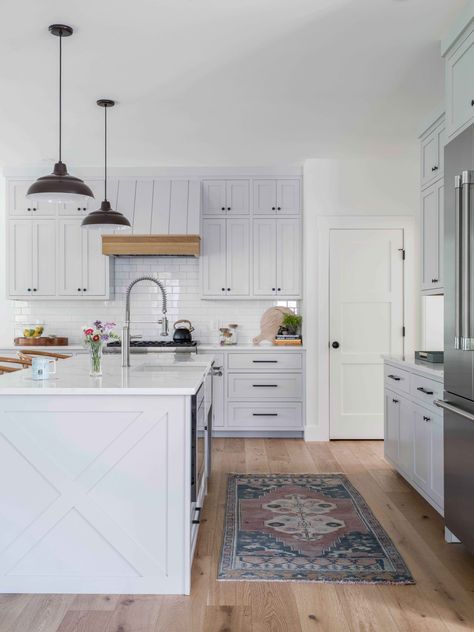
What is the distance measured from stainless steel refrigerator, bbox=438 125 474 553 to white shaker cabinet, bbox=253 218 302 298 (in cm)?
308

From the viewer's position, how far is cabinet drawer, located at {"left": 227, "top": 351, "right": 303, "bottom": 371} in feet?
19.1

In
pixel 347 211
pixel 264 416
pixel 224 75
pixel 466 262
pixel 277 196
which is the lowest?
pixel 264 416

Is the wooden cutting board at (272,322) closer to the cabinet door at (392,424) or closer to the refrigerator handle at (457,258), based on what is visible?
the cabinet door at (392,424)

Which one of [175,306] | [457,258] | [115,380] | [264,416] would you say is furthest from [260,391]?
[457,258]

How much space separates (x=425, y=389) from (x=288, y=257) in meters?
2.75

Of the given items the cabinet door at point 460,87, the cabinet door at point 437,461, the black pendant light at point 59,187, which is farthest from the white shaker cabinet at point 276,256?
the black pendant light at point 59,187

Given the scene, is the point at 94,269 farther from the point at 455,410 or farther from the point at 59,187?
the point at 455,410

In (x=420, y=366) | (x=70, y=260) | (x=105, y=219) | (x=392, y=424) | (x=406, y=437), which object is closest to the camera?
(x=420, y=366)

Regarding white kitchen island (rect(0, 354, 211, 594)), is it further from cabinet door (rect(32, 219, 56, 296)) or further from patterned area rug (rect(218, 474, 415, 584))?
cabinet door (rect(32, 219, 56, 296))

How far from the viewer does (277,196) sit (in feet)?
19.9

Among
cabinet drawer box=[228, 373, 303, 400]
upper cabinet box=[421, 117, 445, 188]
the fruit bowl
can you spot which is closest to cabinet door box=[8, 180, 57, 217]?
the fruit bowl

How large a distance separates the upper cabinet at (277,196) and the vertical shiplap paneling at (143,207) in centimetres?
108

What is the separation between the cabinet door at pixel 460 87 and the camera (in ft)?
9.36

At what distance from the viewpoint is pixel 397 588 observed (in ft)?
8.61
